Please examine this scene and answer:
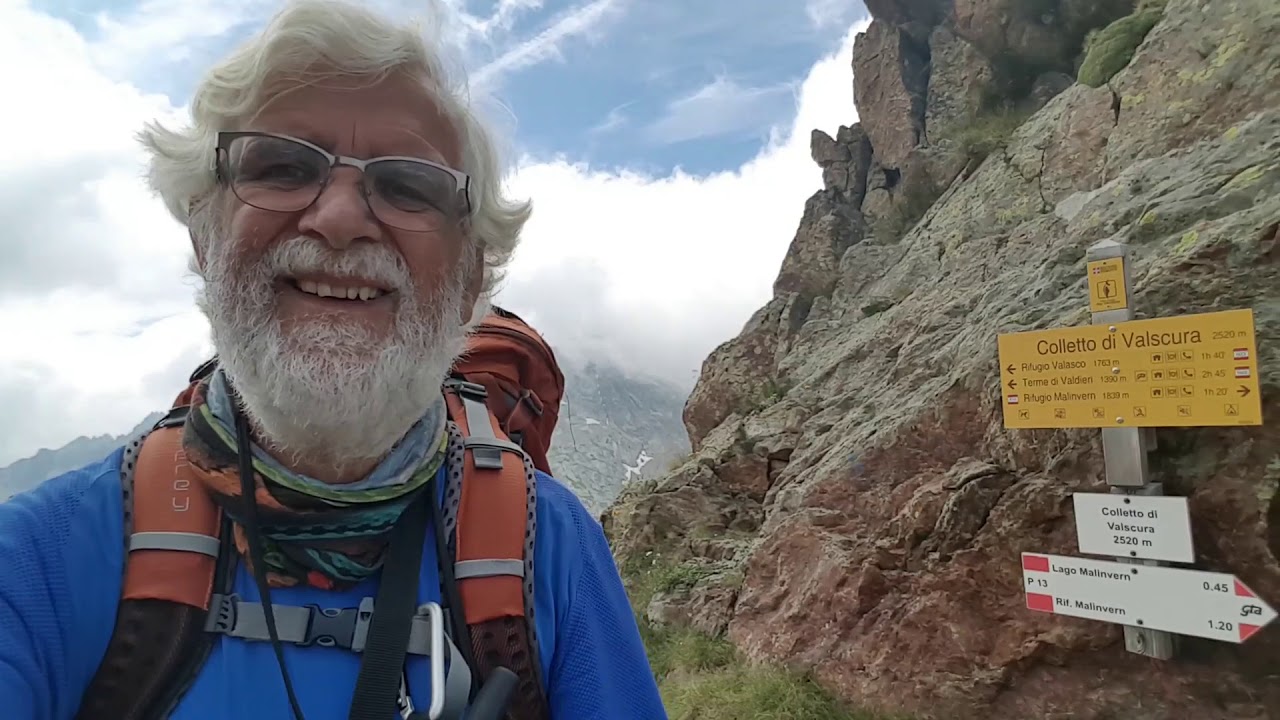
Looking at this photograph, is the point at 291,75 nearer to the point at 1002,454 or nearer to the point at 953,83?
the point at 1002,454

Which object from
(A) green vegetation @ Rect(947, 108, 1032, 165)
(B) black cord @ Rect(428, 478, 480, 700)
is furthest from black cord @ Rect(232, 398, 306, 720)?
(A) green vegetation @ Rect(947, 108, 1032, 165)

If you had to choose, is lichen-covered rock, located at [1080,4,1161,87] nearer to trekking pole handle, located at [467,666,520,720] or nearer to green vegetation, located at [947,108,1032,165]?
green vegetation, located at [947,108,1032,165]

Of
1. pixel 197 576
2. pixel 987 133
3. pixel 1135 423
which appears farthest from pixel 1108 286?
pixel 987 133

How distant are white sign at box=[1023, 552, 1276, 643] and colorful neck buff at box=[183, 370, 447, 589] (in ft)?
12.1

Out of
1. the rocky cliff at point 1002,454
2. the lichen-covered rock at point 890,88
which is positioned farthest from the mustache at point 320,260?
the lichen-covered rock at point 890,88

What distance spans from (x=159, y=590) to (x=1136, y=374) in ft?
14.3

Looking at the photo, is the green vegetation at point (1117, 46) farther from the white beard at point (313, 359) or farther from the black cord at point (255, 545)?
the black cord at point (255, 545)

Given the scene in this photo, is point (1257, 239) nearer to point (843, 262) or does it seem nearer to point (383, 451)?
point (383, 451)

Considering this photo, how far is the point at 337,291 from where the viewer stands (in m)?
1.71

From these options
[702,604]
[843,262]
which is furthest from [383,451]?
[843,262]

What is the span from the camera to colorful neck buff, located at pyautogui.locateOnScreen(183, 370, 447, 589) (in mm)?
1488

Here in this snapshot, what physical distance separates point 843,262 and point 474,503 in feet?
39.4

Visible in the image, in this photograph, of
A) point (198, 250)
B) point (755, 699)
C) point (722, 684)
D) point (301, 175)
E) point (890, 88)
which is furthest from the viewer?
point (890, 88)

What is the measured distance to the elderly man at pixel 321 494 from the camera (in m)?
1.33
